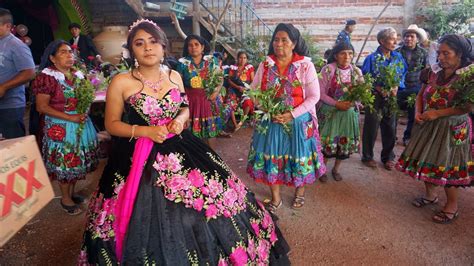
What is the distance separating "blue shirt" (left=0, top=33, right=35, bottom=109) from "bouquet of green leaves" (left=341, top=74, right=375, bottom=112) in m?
3.57

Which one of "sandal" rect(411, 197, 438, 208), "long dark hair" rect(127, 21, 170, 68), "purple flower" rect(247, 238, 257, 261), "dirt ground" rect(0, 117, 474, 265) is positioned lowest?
"dirt ground" rect(0, 117, 474, 265)

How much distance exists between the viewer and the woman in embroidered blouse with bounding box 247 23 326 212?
3213 mm

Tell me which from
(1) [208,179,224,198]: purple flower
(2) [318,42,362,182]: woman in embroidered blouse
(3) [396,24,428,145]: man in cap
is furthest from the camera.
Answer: (3) [396,24,428,145]: man in cap

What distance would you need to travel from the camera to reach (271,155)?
11.0 ft

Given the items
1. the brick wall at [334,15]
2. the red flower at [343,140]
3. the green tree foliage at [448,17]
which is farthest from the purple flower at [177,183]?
the green tree foliage at [448,17]

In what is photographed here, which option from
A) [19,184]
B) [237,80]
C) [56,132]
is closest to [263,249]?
[19,184]

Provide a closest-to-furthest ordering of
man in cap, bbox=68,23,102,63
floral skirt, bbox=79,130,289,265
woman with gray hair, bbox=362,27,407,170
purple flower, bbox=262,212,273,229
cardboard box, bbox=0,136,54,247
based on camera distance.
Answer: cardboard box, bbox=0,136,54,247
floral skirt, bbox=79,130,289,265
purple flower, bbox=262,212,273,229
woman with gray hair, bbox=362,27,407,170
man in cap, bbox=68,23,102,63

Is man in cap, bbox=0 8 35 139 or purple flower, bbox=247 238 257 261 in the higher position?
man in cap, bbox=0 8 35 139

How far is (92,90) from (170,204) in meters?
1.87

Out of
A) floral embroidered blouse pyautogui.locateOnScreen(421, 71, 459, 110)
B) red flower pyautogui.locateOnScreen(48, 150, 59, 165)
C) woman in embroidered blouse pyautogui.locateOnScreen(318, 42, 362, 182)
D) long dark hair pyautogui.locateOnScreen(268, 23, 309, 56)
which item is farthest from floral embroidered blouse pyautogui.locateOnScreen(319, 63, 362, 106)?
red flower pyautogui.locateOnScreen(48, 150, 59, 165)

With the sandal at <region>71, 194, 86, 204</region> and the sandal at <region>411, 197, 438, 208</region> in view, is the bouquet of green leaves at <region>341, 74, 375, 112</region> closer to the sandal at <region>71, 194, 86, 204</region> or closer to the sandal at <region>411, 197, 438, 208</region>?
the sandal at <region>411, 197, 438, 208</region>

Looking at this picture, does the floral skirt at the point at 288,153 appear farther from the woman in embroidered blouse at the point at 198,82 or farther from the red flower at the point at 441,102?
the woman in embroidered blouse at the point at 198,82

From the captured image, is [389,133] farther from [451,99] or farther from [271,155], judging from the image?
[271,155]

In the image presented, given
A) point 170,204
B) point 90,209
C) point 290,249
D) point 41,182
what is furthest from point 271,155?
point 41,182
